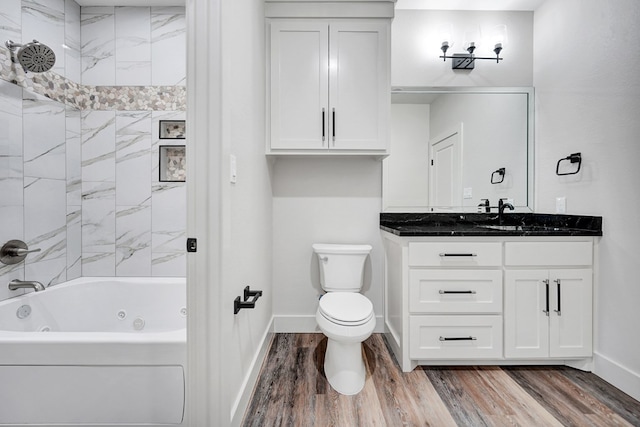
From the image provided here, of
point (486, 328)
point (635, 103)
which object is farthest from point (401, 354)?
point (635, 103)

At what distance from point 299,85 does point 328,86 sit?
204mm

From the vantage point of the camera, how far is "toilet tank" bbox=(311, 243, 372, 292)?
218cm

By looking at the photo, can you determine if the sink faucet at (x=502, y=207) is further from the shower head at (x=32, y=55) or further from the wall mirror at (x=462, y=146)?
the shower head at (x=32, y=55)

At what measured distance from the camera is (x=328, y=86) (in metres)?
2.10

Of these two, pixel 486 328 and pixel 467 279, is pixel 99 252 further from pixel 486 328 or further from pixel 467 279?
pixel 486 328

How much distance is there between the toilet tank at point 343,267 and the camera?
218 centimetres

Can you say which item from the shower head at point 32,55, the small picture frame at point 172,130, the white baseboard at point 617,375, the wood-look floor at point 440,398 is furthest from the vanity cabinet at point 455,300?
the shower head at point 32,55

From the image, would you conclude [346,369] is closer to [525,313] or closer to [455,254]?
[455,254]

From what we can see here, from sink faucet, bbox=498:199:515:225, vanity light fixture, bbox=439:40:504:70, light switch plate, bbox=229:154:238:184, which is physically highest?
vanity light fixture, bbox=439:40:504:70

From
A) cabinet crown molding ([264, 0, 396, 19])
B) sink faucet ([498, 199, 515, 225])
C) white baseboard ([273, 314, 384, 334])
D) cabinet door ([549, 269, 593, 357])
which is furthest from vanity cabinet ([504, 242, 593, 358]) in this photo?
cabinet crown molding ([264, 0, 396, 19])

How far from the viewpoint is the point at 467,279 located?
5.91 ft

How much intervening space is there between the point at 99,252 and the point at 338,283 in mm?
1863

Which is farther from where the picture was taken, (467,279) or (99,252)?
(99,252)

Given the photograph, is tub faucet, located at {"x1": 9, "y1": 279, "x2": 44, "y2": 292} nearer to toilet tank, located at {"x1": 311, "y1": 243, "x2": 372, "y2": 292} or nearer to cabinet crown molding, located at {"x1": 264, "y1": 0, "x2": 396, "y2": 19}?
toilet tank, located at {"x1": 311, "y1": 243, "x2": 372, "y2": 292}
